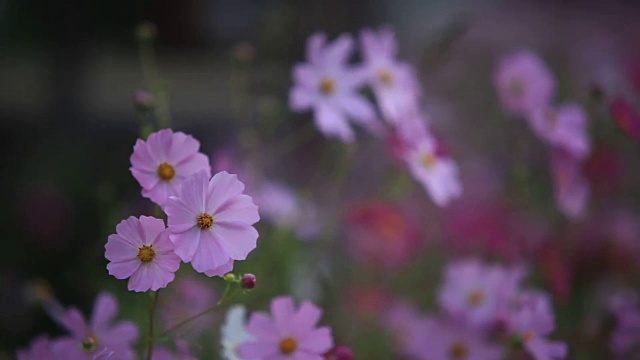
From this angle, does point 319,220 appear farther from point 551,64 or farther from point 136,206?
point 551,64

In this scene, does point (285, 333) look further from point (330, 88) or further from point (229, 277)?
point (330, 88)

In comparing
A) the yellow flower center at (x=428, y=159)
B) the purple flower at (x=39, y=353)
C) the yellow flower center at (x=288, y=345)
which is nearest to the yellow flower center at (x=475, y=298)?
the yellow flower center at (x=428, y=159)

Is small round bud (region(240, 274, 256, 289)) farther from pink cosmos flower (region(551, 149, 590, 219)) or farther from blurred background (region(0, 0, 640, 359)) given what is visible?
pink cosmos flower (region(551, 149, 590, 219))

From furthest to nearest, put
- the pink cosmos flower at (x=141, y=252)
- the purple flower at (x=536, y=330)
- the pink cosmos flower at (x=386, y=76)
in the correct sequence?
the pink cosmos flower at (x=386, y=76), the purple flower at (x=536, y=330), the pink cosmos flower at (x=141, y=252)

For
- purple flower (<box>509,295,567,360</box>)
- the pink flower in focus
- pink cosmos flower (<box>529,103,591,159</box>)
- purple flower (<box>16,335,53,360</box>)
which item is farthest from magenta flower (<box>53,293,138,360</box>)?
pink cosmos flower (<box>529,103,591,159</box>)

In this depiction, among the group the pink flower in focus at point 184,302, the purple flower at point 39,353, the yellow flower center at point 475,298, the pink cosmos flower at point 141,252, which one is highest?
the yellow flower center at point 475,298

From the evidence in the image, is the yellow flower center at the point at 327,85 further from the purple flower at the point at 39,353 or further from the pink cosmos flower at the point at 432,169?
the purple flower at the point at 39,353
